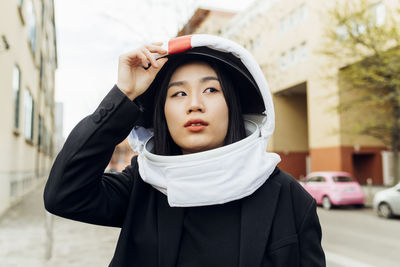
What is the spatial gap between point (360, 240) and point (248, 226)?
7.52 m

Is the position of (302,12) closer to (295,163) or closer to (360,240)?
(295,163)

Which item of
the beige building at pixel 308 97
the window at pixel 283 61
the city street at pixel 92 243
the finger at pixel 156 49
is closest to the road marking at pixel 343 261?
the city street at pixel 92 243

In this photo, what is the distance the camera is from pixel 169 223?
1.53 metres

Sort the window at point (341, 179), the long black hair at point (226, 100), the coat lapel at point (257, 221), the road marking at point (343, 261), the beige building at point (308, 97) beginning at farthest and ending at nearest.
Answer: the beige building at point (308, 97), the window at point (341, 179), the road marking at point (343, 261), the long black hair at point (226, 100), the coat lapel at point (257, 221)

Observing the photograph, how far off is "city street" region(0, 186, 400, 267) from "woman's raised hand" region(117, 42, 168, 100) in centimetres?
421

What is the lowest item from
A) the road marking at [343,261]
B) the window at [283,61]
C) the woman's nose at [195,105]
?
the road marking at [343,261]

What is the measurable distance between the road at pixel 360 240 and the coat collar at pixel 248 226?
4801 mm

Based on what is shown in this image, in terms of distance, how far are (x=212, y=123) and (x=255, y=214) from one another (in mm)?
442

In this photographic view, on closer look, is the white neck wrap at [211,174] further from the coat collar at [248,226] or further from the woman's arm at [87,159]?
the woman's arm at [87,159]

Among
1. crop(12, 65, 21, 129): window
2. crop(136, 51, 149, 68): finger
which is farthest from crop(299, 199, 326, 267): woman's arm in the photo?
crop(12, 65, 21, 129): window

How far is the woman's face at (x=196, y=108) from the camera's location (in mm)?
1638

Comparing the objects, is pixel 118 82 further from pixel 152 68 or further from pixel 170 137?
pixel 170 137

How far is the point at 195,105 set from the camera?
1615 millimetres

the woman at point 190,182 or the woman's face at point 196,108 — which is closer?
the woman at point 190,182
